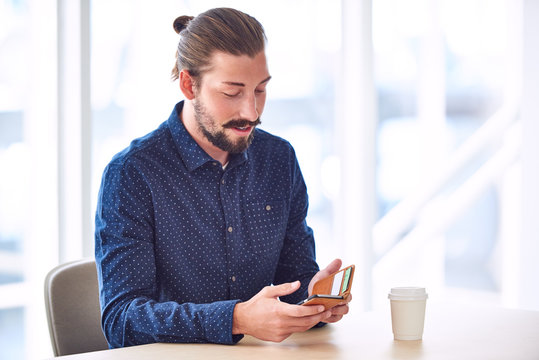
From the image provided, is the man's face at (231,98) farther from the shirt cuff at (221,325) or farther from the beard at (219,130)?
the shirt cuff at (221,325)

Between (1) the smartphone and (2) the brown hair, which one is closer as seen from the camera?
(1) the smartphone

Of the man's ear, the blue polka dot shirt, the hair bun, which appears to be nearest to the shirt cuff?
the blue polka dot shirt

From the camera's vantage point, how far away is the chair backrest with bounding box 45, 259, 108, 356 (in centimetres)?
160

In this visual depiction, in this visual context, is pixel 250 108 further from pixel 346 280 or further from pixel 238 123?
pixel 346 280

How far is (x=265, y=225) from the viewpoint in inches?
67.2

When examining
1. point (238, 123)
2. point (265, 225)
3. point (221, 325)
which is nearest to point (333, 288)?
point (221, 325)

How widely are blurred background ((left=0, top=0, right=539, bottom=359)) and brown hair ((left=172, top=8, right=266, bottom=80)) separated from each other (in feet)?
Answer: 2.87

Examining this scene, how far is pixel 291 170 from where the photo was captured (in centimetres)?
183

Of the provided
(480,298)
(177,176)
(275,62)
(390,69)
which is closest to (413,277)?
(480,298)

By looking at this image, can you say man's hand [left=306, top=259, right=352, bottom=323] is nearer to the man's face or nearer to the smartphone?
the smartphone

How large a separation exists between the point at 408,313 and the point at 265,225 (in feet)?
1.60

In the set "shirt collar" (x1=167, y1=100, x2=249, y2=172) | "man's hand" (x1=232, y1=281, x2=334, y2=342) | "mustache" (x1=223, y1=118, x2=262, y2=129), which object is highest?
"mustache" (x1=223, y1=118, x2=262, y2=129)

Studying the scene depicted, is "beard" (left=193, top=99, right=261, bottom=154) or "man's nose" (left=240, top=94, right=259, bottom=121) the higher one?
"man's nose" (left=240, top=94, right=259, bottom=121)

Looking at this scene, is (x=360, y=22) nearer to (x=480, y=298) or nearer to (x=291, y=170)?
(x=291, y=170)
